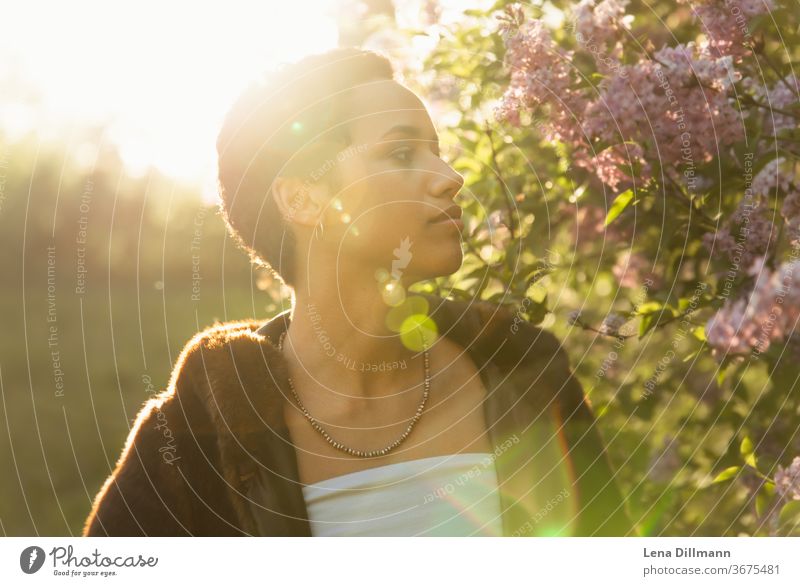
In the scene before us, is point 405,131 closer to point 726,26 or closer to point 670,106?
point 670,106

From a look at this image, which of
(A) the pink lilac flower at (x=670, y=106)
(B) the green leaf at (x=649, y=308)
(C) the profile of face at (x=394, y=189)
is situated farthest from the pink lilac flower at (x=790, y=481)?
(C) the profile of face at (x=394, y=189)

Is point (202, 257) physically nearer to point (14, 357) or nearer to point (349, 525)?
point (349, 525)

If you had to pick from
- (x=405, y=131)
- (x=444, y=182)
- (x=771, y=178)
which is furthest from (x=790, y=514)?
(x=405, y=131)

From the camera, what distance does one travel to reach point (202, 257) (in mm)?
2516

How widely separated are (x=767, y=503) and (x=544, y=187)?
0.81 m

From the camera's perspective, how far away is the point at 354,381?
5.48 feet

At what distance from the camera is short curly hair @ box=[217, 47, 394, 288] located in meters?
1.59

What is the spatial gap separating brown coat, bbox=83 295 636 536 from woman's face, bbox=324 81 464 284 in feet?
0.64

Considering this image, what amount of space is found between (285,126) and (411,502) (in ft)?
2.40

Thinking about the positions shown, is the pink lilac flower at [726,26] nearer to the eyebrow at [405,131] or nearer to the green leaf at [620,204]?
the green leaf at [620,204]

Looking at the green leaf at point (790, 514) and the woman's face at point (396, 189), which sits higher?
the woman's face at point (396, 189)

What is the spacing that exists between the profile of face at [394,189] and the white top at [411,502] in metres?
0.37

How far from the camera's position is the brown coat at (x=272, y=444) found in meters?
1.55
